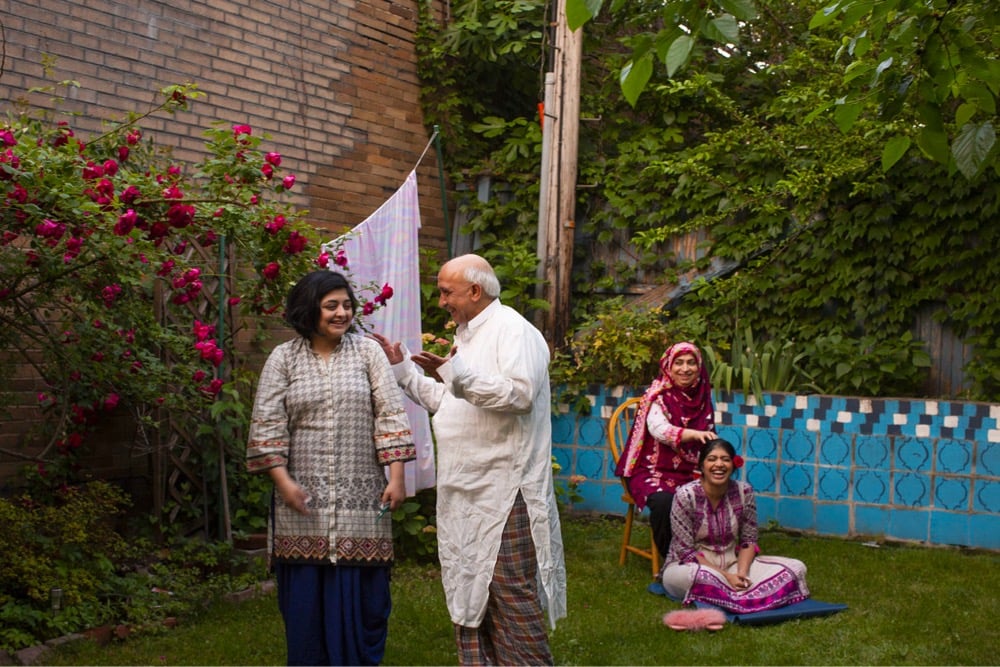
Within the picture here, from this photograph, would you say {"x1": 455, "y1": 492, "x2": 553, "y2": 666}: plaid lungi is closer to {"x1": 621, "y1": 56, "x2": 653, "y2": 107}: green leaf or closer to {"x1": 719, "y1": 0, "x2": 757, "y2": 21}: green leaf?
{"x1": 621, "y1": 56, "x2": 653, "y2": 107}: green leaf

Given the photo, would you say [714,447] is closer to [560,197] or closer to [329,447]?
[329,447]

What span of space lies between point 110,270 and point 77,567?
1.48 meters

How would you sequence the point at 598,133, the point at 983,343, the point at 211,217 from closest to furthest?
1. the point at 211,217
2. the point at 983,343
3. the point at 598,133

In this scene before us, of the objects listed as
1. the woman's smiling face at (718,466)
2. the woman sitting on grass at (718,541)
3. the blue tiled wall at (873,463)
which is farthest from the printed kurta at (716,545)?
the blue tiled wall at (873,463)

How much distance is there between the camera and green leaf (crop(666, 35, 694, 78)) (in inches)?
96.7

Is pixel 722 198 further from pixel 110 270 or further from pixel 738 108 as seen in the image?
pixel 110 270

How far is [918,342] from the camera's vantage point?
736 centimetres

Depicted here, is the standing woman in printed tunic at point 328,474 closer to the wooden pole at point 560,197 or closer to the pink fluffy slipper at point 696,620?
the pink fluffy slipper at point 696,620

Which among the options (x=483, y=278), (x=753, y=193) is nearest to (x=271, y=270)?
(x=483, y=278)

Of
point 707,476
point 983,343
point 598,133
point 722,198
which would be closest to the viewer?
point 707,476

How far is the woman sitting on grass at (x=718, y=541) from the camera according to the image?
5.50m

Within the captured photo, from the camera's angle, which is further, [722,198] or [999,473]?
[722,198]

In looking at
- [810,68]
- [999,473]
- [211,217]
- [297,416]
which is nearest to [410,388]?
[297,416]

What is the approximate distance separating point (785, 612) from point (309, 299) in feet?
9.61
